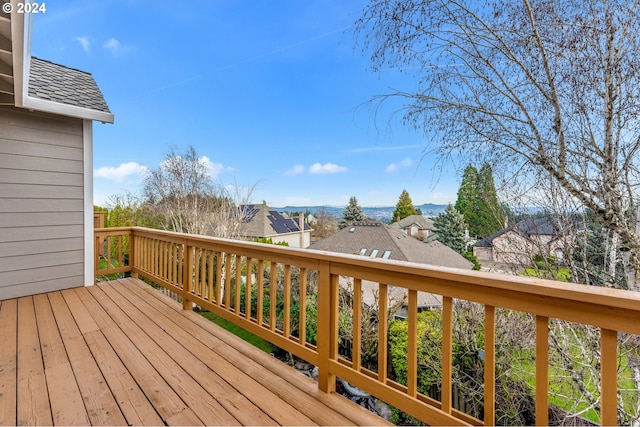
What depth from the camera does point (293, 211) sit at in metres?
8.09

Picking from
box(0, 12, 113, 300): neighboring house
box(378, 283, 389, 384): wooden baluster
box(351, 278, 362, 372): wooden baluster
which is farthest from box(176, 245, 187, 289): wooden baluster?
box(378, 283, 389, 384): wooden baluster

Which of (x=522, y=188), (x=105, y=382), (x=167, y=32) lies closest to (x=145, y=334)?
(x=105, y=382)

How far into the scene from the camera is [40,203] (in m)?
3.88

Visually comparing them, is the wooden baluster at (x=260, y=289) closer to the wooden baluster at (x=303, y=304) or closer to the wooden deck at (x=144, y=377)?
the wooden deck at (x=144, y=377)

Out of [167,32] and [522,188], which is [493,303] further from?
[167,32]

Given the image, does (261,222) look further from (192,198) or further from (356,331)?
(356,331)

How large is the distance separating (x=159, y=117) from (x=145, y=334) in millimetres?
11601

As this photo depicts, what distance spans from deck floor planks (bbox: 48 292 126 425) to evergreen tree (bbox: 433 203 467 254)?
3415 millimetres

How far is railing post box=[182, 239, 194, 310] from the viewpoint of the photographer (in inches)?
135

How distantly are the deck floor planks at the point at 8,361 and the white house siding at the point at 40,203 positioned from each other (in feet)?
1.49

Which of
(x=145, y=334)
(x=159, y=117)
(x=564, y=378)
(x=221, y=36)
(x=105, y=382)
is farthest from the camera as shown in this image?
(x=159, y=117)

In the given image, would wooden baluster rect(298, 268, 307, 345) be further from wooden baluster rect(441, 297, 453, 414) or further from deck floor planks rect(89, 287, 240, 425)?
wooden baluster rect(441, 297, 453, 414)

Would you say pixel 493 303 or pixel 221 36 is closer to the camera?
pixel 493 303

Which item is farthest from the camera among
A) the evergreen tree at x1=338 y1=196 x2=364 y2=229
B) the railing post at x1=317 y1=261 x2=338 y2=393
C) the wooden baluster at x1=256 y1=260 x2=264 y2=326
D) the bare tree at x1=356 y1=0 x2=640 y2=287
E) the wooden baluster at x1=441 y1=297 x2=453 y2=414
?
the evergreen tree at x1=338 y1=196 x2=364 y2=229
